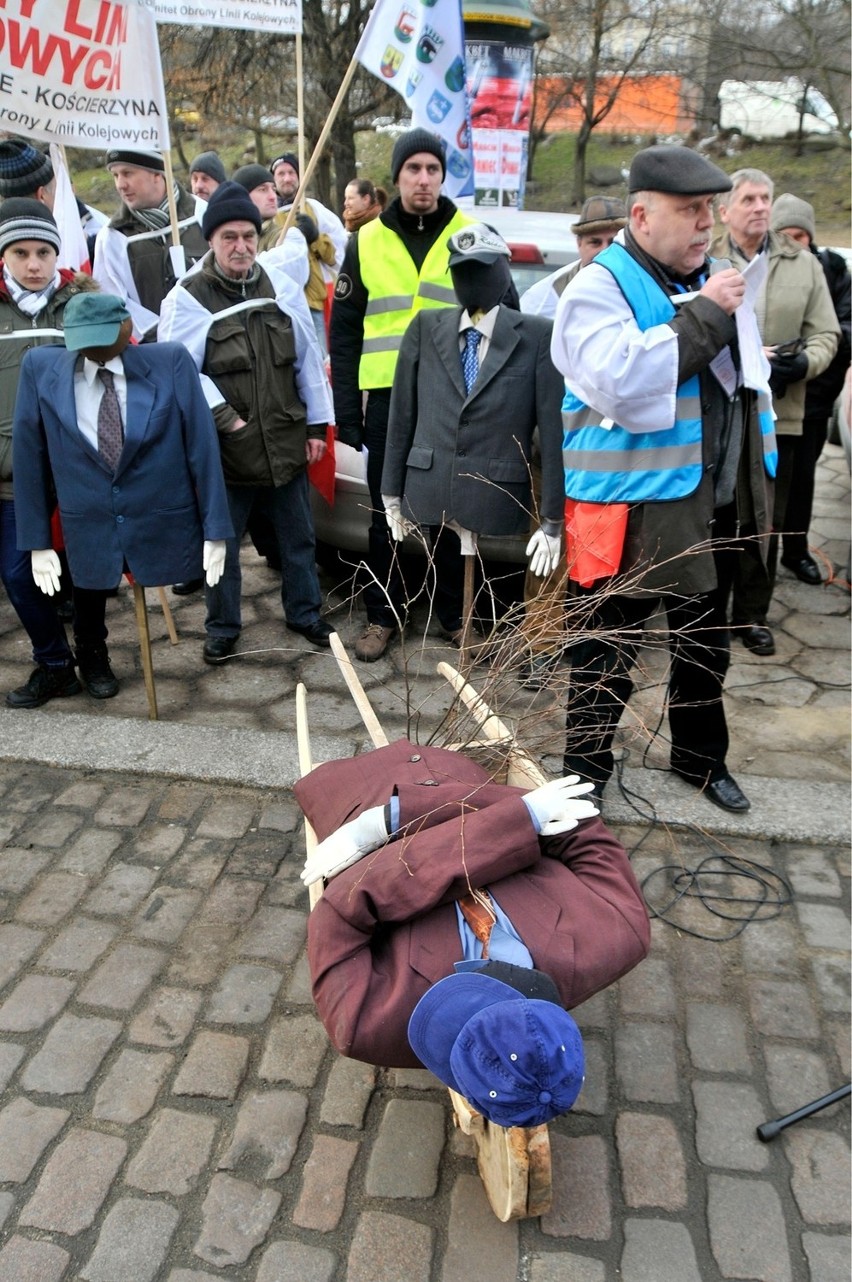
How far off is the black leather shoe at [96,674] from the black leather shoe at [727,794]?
259cm

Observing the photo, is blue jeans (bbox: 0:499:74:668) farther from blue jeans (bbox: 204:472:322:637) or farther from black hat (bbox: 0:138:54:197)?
black hat (bbox: 0:138:54:197)

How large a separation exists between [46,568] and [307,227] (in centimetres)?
333

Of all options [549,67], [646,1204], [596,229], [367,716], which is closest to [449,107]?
[596,229]

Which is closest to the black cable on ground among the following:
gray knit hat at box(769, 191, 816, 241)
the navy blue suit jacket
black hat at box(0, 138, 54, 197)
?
the navy blue suit jacket

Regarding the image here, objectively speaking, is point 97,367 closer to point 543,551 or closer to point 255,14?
point 543,551

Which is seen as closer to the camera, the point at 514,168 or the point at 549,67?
the point at 514,168

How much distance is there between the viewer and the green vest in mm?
4754

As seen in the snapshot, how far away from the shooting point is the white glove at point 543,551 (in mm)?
4377

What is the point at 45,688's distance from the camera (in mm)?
4789

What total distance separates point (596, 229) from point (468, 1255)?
13.4ft

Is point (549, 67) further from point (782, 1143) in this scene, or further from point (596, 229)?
point (782, 1143)

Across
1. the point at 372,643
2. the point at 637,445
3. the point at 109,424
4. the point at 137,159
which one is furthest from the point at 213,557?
the point at 137,159

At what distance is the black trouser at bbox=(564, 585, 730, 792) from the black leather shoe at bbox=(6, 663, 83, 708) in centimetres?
231

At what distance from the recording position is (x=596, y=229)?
4.87 metres
